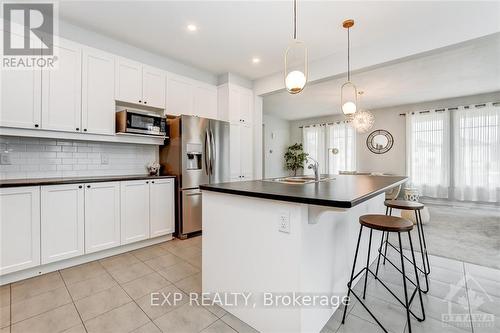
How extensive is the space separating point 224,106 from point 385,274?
3.34 metres

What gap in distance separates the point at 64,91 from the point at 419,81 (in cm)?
580

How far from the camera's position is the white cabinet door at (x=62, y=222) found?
7.41 feet

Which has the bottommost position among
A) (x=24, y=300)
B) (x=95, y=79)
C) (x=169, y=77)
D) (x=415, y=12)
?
(x=24, y=300)

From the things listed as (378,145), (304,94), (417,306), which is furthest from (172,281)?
(378,145)

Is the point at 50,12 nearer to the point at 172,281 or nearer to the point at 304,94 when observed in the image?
the point at 172,281

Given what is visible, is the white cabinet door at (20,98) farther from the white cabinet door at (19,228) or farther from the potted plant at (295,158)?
the potted plant at (295,158)

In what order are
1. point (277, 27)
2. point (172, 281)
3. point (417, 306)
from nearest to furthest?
point (417, 306) → point (172, 281) → point (277, 27)

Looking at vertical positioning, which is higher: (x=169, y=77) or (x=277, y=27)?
(x=277, y=27)

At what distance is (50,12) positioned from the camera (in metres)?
2.50

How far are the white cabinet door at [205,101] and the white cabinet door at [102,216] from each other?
5.95ft

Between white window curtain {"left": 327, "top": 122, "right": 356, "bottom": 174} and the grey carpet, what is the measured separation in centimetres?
252

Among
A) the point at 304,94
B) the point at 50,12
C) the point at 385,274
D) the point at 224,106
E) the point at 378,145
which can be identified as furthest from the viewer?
the point at 378,145

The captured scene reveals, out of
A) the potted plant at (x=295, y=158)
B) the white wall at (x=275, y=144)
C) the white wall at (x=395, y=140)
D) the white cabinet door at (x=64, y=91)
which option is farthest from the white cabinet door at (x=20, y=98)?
the white wall at (x=395, y=140)

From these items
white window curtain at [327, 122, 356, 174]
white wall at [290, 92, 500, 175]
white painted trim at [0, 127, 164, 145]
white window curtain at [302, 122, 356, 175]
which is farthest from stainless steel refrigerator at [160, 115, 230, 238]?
white wall at [290, 92, 500, 175]
